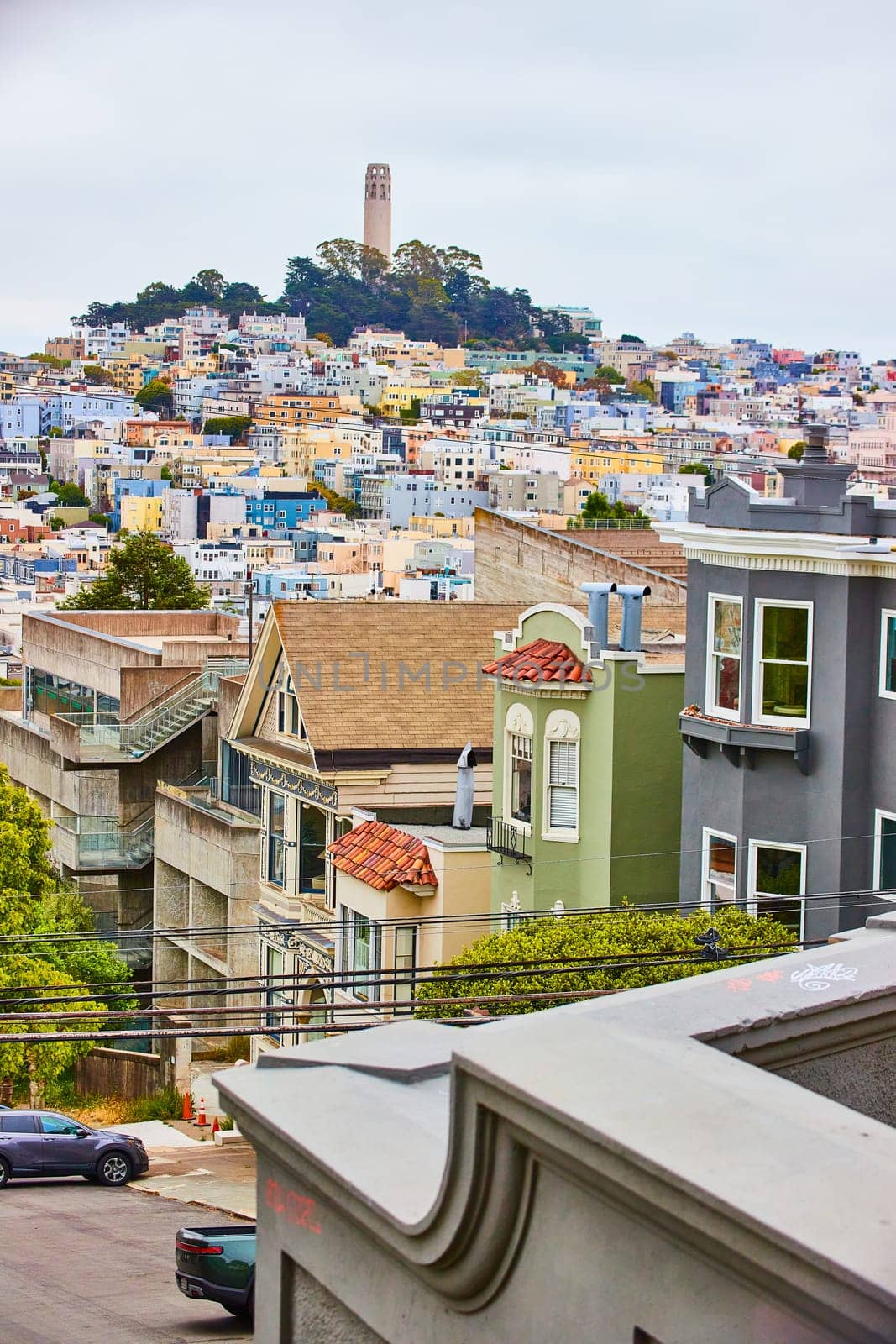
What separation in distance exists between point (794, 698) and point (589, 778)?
11.6 feet

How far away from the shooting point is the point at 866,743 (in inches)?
794

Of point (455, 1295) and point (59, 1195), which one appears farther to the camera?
point (59, 1195)

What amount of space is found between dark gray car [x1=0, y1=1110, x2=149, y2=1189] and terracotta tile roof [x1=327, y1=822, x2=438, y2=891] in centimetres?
458

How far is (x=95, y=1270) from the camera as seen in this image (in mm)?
20156

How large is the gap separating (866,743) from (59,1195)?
11.6 m

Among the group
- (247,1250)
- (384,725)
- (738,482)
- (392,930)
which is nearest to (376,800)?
(384,725)

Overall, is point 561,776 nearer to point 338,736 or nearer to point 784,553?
point 784,553

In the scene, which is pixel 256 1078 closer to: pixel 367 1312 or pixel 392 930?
pixel 367 1312

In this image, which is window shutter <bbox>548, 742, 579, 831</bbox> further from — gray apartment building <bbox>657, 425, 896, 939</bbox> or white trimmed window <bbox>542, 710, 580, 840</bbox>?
gray apartment building <bbox>657, 425, 896, 939</bbox>

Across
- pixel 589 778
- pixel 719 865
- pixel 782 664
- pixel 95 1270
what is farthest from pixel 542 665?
pixel 95 1270

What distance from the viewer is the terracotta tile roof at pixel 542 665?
2359 cm

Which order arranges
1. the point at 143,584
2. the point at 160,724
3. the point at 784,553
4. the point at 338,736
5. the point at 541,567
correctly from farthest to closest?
the point at 143,584, the point at 541,567, the point at 160,724, the point at 338,736, the point at 784,553

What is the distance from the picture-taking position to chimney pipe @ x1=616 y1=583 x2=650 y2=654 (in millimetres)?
23859

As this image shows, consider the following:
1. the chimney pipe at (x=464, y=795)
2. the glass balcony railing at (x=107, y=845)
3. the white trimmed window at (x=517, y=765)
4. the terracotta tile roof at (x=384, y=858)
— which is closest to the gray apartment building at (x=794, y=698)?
the white trimmed window at (x=517, y=765)
